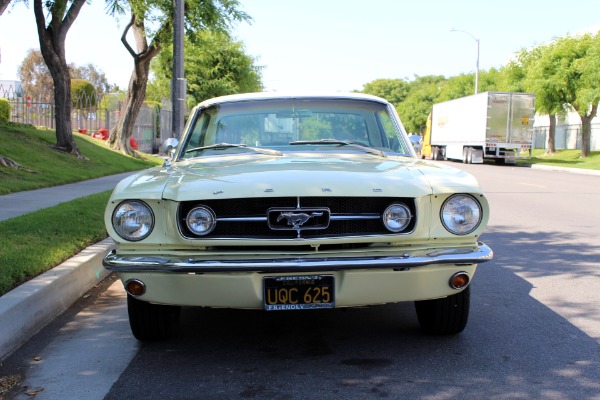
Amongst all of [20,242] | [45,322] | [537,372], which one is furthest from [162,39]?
[537,372]

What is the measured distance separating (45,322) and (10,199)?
6.63 metres

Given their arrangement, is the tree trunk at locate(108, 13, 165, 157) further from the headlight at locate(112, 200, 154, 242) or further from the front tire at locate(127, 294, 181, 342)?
the headlight at locate(112, 200, 154, 242)

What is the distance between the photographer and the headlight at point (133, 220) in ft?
12.9

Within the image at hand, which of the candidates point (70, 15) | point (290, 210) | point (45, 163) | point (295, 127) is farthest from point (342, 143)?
point (70, 15)

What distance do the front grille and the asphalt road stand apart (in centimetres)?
78

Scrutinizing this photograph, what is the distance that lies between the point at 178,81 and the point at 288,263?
1045 cm

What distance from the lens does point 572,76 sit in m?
35.7

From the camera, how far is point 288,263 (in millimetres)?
3693

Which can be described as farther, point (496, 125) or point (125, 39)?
point (496, 125)

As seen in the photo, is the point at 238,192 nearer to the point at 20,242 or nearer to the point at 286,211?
the point at 286,211

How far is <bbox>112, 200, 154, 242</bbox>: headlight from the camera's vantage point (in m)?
3.92

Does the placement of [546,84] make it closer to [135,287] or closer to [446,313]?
[446,313]

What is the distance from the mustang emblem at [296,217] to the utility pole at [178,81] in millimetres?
9706

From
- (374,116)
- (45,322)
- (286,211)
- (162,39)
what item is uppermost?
(162,39)
